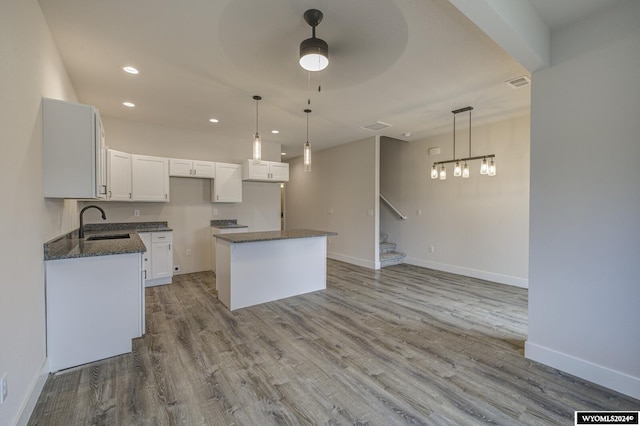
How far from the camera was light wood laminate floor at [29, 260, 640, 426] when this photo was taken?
1785 millimetres

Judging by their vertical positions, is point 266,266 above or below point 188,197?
below

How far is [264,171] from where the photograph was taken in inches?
221

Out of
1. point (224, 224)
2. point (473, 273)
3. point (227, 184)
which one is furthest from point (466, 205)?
point (224, 224)

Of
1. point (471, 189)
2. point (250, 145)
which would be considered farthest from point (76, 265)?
point (471, 189)

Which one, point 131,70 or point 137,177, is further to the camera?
point 137,177

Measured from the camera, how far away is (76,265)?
7.48 feet

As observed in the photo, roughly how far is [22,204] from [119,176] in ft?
9.20

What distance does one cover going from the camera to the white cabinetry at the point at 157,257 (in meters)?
4.42

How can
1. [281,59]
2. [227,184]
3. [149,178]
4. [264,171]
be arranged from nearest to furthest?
[281,59]
[149,178]
[227,184]
[264,171]

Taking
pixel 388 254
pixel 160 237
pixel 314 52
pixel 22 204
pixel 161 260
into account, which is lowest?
pixel 388 254

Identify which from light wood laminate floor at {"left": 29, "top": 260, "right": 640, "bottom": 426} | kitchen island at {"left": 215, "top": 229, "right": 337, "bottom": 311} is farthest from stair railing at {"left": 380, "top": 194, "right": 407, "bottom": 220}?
light wood laminate floor at {"left": 29, "top": 260, "right": 640, "bottom": 426}

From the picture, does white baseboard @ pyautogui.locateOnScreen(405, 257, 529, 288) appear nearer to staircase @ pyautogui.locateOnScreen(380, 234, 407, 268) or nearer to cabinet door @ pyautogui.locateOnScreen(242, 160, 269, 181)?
staircase @ pyautogui.locateOnScreen(380, 234, 407, 268)

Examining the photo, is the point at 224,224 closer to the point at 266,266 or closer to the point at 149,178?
the point at 149,178

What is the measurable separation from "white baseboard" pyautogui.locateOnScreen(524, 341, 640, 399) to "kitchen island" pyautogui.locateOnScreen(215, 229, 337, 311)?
2708 millimetres
